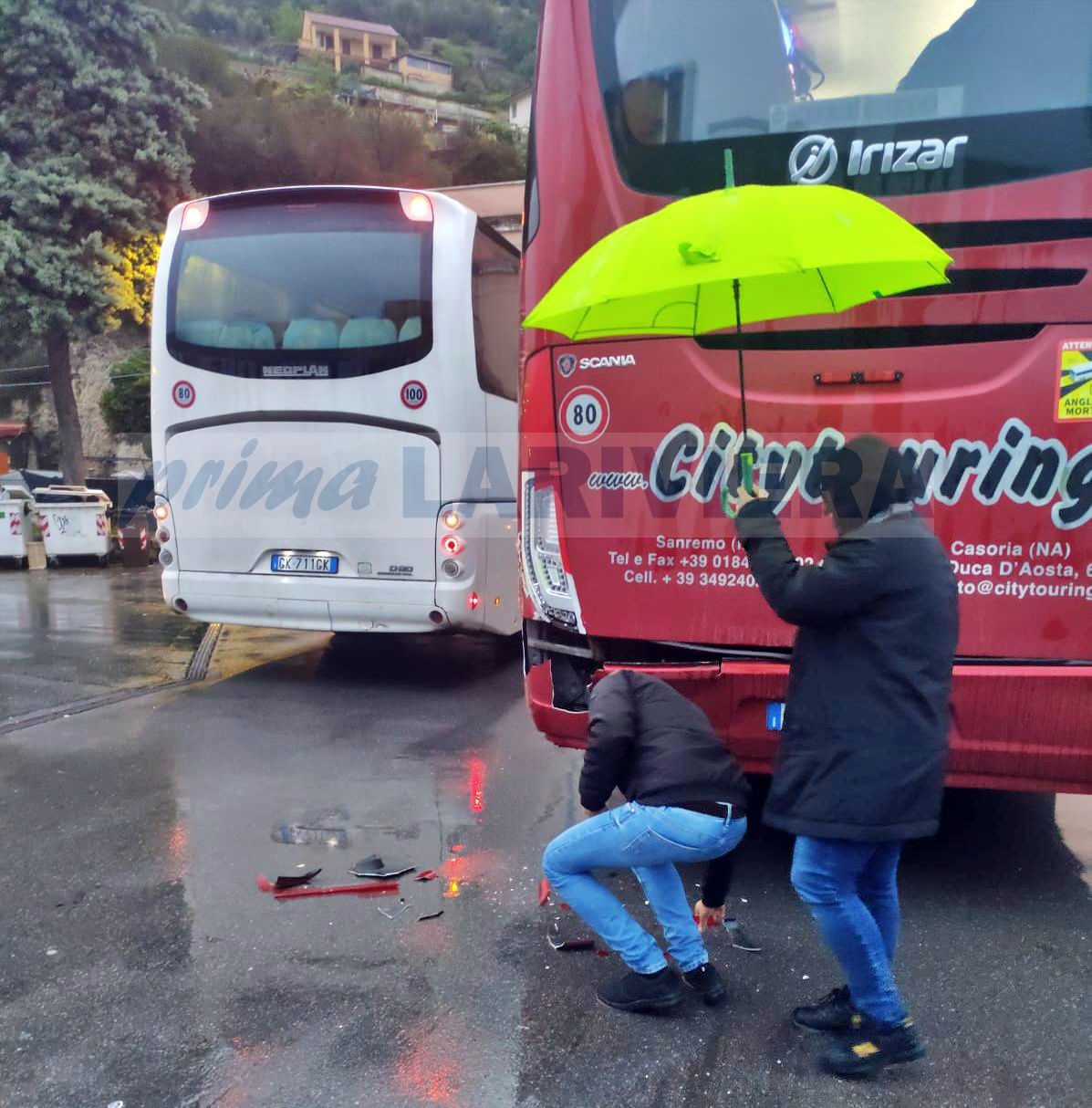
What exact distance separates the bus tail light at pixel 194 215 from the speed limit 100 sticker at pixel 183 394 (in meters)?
1.16

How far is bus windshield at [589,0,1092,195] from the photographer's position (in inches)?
141

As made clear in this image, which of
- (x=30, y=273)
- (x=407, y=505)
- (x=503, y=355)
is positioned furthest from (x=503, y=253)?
(x=30, y=273)

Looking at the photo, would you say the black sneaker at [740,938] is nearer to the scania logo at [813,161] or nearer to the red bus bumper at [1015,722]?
the red bus bumper at [1015,722]

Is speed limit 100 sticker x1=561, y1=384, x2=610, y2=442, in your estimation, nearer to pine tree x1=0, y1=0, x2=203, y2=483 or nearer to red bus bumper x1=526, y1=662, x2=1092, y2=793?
red bus bumper x1=526, y1=662, x2=1092, y2=793

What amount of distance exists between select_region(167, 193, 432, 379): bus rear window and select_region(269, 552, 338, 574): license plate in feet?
4.19

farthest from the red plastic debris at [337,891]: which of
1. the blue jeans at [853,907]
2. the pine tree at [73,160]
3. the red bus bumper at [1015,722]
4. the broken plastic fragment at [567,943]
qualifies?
the pine tree at [73,160]

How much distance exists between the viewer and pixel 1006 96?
360 cm

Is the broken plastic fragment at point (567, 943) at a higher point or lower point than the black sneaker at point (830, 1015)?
lower

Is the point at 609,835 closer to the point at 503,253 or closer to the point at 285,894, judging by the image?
the point at 285,894

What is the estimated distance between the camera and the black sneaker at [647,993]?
10.5 ft

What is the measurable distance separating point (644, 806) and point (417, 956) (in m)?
1.15

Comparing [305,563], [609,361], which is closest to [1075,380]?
[609,361]

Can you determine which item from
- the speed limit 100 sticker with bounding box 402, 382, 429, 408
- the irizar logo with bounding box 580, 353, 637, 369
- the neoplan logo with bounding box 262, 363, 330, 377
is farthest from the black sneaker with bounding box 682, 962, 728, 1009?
the neoplan logo with bounding box 262, 363, 330, 377

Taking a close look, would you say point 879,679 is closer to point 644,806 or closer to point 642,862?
point 644,806
